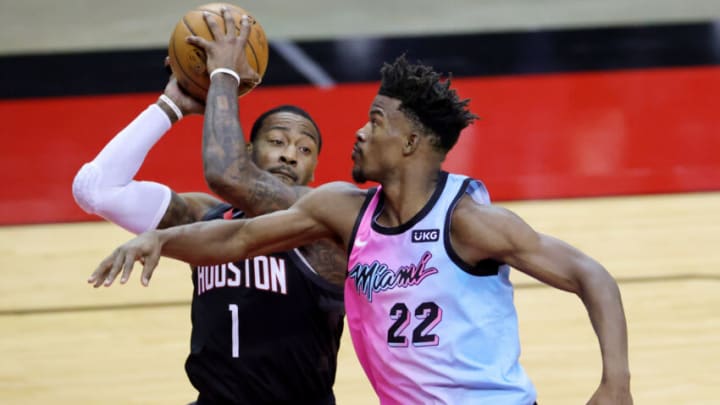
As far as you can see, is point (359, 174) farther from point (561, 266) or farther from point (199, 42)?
point (199, 42)

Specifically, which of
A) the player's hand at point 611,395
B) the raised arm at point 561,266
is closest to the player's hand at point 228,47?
the raised arm at point 561,266

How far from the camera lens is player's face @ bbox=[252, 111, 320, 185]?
4395 millimetres

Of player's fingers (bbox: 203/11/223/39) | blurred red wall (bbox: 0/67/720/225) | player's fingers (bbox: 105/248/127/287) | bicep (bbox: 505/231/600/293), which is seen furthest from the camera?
blurred red wall (bbox: 0/67/720/225)

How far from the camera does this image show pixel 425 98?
344 centimetres

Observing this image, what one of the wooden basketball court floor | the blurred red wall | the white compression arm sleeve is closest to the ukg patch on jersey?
the white compression arm sleeve

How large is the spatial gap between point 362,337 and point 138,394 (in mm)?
2322

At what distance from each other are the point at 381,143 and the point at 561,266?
625 millimetres

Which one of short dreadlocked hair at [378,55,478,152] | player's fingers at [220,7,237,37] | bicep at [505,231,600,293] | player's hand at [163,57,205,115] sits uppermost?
player's fingers at [220,7,237,37]

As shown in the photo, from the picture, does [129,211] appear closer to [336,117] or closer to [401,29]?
[336,117]

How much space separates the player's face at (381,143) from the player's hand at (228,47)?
0.57 m

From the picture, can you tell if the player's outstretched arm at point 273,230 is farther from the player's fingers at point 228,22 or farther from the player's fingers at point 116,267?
the player's fingers at point 228,22

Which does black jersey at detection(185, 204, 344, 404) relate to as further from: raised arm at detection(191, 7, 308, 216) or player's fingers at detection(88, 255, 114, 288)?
player's fingers at detection(88, 255, 114, 288)

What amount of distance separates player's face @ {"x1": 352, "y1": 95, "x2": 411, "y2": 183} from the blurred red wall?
526 cm

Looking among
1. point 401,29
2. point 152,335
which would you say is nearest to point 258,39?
point 152,335
